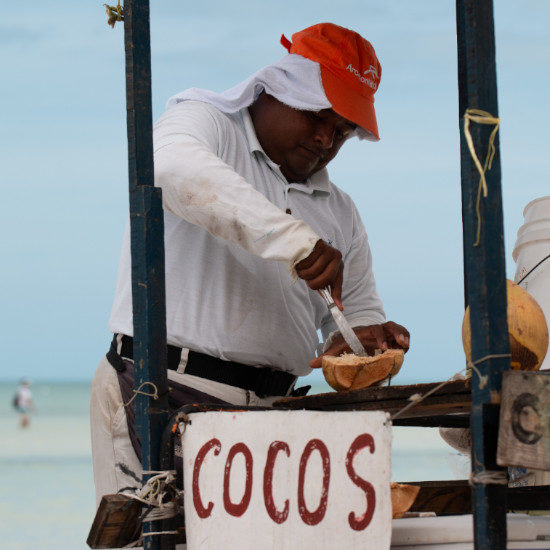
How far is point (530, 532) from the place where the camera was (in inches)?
68.9

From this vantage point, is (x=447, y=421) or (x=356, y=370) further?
(x=447, y=421)

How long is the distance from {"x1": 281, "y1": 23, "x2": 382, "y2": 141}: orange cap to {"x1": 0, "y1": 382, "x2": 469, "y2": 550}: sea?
3.73ft

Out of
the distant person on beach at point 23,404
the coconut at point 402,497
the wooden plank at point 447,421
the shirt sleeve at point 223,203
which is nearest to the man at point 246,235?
the shirt sleeve at point 223,203

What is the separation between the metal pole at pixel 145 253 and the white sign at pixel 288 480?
9cm

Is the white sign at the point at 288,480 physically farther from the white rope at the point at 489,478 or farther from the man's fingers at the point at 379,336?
the man's fingers at the point at 379,336

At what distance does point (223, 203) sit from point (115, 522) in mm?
723

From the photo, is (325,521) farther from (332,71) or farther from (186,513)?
(332,71)

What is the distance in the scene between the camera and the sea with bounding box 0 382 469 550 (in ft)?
33.0

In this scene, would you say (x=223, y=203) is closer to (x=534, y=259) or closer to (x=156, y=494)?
(x=156, y=494)

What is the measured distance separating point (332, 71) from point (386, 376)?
0.94m

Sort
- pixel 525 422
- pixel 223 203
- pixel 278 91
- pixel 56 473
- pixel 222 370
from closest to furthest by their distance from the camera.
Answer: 1. pixel 525 422
2. pixel 223 203
3. pixel 222 370
4. pixel 278 91
5. pixel 56 473

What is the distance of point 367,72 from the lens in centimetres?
283

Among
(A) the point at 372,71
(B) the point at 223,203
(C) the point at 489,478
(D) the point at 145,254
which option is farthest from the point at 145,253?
(A) the point at 372,71

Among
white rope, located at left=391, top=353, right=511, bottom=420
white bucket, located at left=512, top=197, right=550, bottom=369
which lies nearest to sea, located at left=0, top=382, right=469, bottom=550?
white bucket, located at left=512, top=197, right=550, bottom=369
